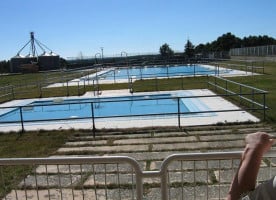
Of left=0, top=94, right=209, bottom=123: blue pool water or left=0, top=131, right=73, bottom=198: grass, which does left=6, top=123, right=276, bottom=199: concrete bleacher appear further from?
left=0, top=94, right=209, bottom=123: blue pool water

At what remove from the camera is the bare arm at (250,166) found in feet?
7.72

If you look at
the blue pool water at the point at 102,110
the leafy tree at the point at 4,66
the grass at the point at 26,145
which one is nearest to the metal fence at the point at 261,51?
the blue pool water at the point at 102,110

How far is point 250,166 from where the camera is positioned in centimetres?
237

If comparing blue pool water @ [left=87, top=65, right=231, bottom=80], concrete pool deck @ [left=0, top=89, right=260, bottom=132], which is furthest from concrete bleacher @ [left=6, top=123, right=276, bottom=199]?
blue pool water @ [left=87, top=65, right=231, bottom=80]

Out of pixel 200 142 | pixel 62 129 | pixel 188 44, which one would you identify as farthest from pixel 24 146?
pixel 188 44

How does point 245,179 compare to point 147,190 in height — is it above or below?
above

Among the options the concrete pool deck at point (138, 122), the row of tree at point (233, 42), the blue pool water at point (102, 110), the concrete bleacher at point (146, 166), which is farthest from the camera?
the row of tree at point (233, 42)

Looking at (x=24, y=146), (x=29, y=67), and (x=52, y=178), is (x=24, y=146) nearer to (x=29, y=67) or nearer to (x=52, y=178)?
(x=52, y=178)

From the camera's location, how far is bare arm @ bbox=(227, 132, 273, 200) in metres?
2.35

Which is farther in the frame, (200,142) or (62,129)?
(62,129)

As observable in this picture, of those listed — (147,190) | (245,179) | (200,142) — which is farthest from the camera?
(200,142)

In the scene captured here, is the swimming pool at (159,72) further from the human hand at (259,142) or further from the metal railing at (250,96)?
the human hand at (259,142)

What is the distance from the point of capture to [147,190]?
5.91 metres

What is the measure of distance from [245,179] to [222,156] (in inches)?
37.0
